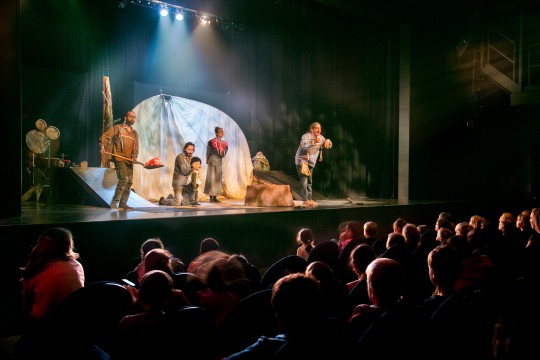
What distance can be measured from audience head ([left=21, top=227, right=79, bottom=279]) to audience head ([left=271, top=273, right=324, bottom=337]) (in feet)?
5.96

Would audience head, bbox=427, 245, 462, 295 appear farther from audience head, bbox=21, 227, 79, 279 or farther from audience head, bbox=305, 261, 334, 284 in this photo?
audience head, bbox=21, 227, 79, 279

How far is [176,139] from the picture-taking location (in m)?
10.7

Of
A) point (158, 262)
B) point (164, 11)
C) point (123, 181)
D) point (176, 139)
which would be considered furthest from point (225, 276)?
point (164, 11)

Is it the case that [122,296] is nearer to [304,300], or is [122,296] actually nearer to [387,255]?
[304,300]

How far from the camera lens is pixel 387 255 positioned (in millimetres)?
3492

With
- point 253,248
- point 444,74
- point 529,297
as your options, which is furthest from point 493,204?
point 529,297

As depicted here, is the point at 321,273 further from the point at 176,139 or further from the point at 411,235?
the point at 176,139

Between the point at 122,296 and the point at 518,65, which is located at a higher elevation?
the point at 518,65

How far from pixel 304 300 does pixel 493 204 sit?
417 inches

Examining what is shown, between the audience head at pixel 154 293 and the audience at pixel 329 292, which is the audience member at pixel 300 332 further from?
the audience head at pixel 154 293

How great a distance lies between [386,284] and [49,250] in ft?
6.55

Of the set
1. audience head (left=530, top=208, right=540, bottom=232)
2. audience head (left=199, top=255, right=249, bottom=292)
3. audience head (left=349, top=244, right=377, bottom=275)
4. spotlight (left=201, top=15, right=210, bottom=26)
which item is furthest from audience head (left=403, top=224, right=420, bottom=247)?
spotlight (left=201, top=15, right=210, bottom=26)

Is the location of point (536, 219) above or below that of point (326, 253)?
above

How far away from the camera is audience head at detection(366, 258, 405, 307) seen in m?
1.99
